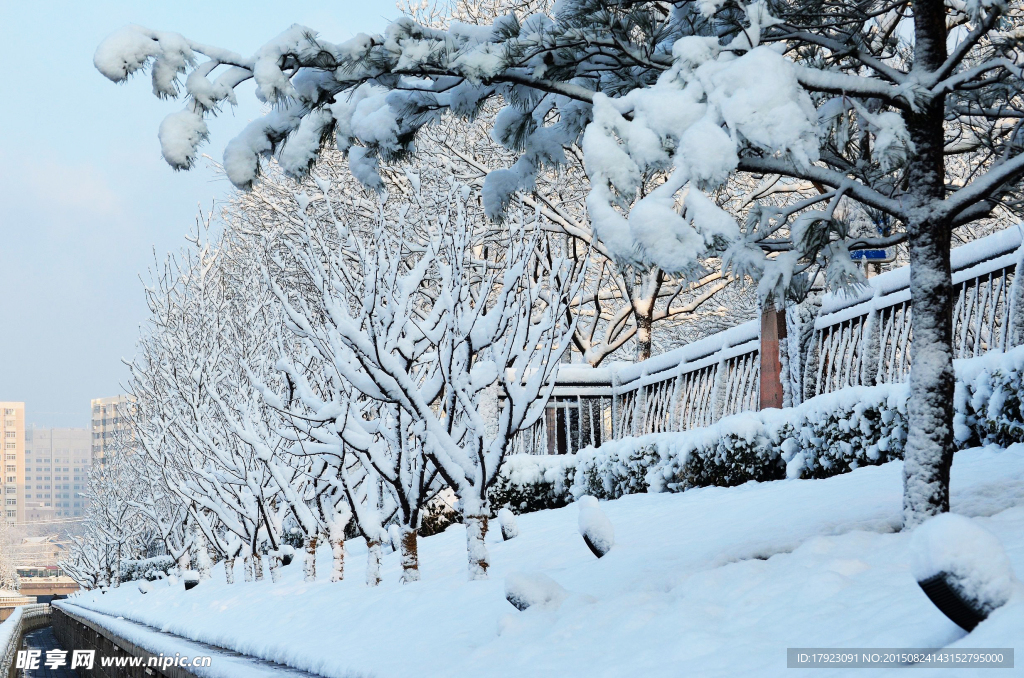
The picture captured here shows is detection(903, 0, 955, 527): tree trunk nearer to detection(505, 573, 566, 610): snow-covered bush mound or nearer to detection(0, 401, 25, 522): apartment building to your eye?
detection(505, 573, 566, 610): snow-covered bush mound

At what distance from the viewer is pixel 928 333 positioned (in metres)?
4.66

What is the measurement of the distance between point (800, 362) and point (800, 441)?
69.0 inches

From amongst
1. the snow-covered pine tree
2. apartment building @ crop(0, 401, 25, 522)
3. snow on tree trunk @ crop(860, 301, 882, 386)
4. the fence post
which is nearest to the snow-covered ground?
the snow-covered pine tree

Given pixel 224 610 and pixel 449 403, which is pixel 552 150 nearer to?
pixel 449 403

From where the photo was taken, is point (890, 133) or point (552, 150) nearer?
point (890, 133)

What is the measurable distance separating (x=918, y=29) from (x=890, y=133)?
4.27ft

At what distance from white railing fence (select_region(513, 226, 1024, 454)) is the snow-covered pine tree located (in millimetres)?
668

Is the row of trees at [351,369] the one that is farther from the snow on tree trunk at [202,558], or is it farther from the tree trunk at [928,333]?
the tree trunk at [928,333]

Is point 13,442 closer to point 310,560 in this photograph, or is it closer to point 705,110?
point 310,560

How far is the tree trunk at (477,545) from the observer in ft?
22.6

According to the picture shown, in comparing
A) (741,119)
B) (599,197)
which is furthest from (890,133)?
(599,197)

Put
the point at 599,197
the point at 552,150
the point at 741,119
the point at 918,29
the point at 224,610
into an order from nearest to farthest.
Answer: the point at 741,119 → the point at 599,197 → the point at 918,29 → the point at 552,150 → the point at 224,610

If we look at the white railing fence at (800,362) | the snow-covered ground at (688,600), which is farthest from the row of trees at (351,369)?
the white railing fence at (800,362)

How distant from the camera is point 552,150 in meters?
5.90
